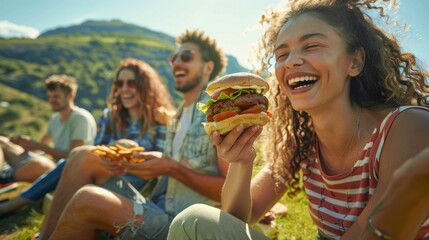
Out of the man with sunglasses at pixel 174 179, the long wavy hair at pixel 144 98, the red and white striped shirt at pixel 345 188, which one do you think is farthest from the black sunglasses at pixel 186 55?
the red and white striped shirt at pixel 345 188

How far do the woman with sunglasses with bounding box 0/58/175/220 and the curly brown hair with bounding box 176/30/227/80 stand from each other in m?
1.03

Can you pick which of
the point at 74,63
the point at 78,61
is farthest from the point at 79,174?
the point at 78,61

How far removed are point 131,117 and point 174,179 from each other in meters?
2.33

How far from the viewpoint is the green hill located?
3935 inches

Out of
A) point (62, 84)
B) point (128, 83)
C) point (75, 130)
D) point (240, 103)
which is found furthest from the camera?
point (62, 84)

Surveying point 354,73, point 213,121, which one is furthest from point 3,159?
point 354,73

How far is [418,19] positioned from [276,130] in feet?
4.99

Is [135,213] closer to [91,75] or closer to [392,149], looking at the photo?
[392,149]

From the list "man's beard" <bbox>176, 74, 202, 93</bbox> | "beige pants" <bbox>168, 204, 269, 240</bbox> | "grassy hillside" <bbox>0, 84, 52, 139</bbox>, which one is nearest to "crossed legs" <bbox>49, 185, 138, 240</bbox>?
"beige pants" <bbox>168, 204, 269, 240</bbox>

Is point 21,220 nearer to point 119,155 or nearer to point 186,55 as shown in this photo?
point 119,155

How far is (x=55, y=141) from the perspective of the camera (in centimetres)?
796

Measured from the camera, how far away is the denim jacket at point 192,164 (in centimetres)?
390

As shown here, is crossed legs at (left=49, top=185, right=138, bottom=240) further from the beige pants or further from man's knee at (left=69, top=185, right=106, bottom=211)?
the beige pants

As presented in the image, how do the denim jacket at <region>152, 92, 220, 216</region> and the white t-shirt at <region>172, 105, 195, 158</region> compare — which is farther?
the white t-shirt at <region>172, 105, 195, 158</region>
